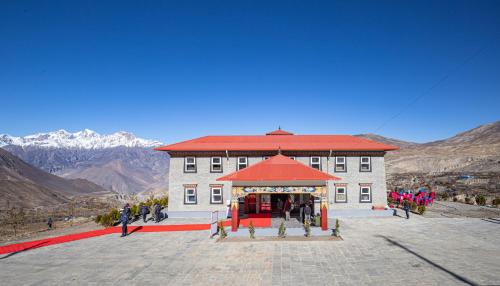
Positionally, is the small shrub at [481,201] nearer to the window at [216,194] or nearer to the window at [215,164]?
the window at [216,194]

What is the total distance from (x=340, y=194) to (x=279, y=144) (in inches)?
271

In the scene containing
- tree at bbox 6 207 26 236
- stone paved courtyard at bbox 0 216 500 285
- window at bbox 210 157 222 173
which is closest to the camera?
stone paved courtyard at bbox 0 216 500 285

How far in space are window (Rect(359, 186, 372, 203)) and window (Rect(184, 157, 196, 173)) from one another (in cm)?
1485

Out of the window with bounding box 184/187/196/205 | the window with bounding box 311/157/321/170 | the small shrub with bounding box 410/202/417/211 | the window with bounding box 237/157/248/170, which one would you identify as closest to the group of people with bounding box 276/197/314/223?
the window with bounding box 311/157/321/170

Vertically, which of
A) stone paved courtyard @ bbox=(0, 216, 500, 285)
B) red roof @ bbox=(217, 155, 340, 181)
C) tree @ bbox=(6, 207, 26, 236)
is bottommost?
tree @ bbox=(6, 207, 26, 236)

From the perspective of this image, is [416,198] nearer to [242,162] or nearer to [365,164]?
[365,164]

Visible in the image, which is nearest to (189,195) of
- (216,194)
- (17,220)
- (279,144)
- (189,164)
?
(216,194)

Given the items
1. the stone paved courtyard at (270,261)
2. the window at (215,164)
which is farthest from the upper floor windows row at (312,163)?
the stone paved courtyard at (270,261)

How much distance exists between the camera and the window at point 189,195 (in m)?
27.1

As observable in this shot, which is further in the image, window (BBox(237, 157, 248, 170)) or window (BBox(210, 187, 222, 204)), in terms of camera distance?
window (BBox(237, 157, 248, 170))

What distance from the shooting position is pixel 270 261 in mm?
14125

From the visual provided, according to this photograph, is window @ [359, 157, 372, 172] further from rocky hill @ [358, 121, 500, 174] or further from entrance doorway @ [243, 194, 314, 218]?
rocky hill @ [358, 121, 500, 174]

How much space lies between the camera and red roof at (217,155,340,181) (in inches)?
779

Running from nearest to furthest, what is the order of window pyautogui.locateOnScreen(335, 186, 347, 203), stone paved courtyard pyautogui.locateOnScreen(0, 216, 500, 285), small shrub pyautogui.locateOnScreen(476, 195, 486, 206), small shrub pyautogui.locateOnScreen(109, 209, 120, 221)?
1. stone paved courtyard pyautogui.locateOnScreen(0, 216, 500, 285)
2. small shrub pyautogui.locateOnScreen(109, 209, 120, 221)
3. window pyautogui.locateOnScreen(335, 186, 347, 203)
4. small shrub pyautogui.locateOnScreen(476, 195, 486, 206)
